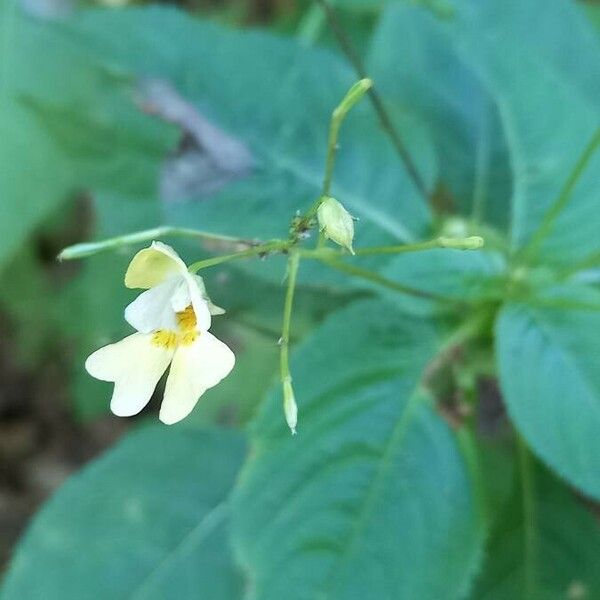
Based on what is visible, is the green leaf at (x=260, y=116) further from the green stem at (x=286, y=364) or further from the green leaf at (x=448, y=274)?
the green stem at (x=286, y=364)

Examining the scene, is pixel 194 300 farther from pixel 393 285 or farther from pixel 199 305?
pixel 393 285

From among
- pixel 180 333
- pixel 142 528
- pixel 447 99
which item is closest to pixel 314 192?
pixel 447 99

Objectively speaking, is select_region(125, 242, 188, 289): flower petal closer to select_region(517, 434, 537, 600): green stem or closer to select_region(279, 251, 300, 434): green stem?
select_region(279, 251, 300, 434): green stem

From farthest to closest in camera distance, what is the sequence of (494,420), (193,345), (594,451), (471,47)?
(494,420), (471,47), (594,451), (193,345)

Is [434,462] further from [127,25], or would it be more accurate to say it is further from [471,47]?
[127,25]

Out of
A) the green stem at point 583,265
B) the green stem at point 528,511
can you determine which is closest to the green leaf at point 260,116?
the green stem at point 583,265

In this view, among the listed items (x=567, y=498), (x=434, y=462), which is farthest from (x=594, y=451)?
(x=567, y=498)
